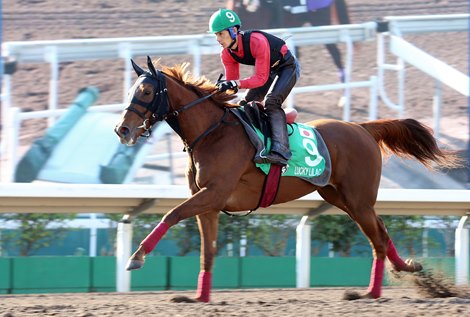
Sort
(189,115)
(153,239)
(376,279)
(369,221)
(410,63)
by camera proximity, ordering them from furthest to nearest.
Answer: (410,63)
(369,221)
(376,279)
(189,115)
(153,239)

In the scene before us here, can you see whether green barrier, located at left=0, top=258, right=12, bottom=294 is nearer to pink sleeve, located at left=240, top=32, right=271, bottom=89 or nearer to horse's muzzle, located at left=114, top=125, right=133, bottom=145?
horse's muzzle, located at left=114, top=125, right=133, bottom=145

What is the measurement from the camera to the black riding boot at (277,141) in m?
5.51

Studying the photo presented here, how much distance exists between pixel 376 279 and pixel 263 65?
1651 millimetres

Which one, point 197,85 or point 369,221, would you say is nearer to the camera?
point 197,85

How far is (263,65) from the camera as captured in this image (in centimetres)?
547

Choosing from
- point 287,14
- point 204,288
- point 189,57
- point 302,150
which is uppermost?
point 287,14

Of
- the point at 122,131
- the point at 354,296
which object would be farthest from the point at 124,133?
the point at 354,296

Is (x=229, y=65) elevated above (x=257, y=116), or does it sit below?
above

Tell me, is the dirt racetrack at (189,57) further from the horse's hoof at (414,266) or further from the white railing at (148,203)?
the horse's hoof at (414,266)

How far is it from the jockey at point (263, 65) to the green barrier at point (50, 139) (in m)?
3.26

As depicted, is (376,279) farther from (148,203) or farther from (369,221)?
(148,203)

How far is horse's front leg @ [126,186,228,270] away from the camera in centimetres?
510

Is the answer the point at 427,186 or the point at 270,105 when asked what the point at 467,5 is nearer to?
the point at 427,186

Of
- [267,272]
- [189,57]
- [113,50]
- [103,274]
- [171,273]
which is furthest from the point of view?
[189,57]
